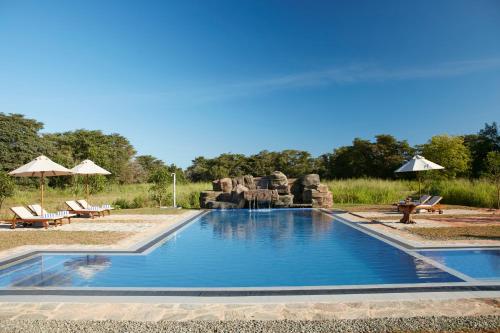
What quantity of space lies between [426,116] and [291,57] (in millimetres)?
11072

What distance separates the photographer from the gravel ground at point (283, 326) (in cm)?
360

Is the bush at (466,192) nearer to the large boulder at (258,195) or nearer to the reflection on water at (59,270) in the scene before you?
the large boulder at (258,195)

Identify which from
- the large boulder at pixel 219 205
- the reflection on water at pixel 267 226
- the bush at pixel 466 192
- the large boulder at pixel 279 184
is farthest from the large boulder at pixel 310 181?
the bush at pixel 466 192

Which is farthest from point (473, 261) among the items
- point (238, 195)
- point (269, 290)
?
point (238, 195)

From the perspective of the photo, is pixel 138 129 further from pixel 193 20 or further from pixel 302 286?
pixel 302 286

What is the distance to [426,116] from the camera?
91.7 feet

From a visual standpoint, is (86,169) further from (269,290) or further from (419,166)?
(419,166)

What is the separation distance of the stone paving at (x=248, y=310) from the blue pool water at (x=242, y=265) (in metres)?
1.02

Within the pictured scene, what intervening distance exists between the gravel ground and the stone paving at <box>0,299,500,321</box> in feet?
0.55

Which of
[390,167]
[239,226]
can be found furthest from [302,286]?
[390,167]

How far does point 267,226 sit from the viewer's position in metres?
12.2

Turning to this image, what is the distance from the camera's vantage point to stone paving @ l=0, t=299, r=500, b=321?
402 cm

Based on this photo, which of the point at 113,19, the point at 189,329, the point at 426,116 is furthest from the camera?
the point at 426,116

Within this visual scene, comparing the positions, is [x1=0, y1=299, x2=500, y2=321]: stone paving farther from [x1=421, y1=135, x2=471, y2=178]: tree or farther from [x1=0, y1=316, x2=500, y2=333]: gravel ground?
[x1=421, y1=135, x2=471, y2=178]: tree
